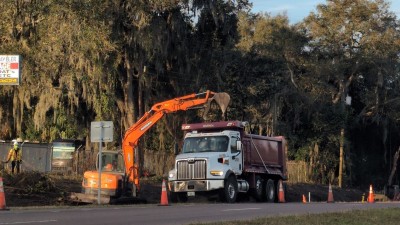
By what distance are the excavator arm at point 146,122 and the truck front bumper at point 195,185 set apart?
165 centimetres

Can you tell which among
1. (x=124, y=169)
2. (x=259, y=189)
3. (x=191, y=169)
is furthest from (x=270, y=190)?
(x=124, y=169)

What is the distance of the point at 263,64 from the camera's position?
1801 inches

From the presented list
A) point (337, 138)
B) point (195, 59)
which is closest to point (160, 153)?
point (195, 59)

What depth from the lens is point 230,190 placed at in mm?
26391

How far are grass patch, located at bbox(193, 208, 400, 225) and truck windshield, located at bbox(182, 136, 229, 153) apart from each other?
8886 mm

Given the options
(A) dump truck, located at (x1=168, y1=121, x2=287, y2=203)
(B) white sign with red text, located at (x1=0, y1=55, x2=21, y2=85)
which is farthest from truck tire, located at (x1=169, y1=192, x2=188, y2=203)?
(B) white sign with red text, located at (x1=0, y1=55, x2=21, y2=85)

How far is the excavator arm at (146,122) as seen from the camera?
84.9 feet

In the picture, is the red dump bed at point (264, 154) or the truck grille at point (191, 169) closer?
the truck grille at point (191, 169)

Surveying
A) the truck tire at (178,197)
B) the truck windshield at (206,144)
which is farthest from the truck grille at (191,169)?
the truck windshield at (206,144)

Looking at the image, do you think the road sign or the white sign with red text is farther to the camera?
the white sign with red text

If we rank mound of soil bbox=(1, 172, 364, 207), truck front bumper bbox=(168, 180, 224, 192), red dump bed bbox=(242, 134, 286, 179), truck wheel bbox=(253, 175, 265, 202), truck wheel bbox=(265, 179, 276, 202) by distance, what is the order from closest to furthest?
mound of soil bbox=(1, 172, 364, 207) < truck front bumper bbox=(168, 180, 224, 192) < red dump bed bbox=(242, 134, 286, 179) < truck wheel bbox=(253, 175, 265, 202) < truck wheel bbox=(265, 179, 276, 202)

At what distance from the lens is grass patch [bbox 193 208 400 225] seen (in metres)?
15.1

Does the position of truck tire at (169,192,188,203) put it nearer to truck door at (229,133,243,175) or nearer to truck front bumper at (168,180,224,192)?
truck front bumper at (168,180,224,192)

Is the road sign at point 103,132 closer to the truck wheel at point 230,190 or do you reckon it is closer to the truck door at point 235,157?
the truck wheel at point 230,190
